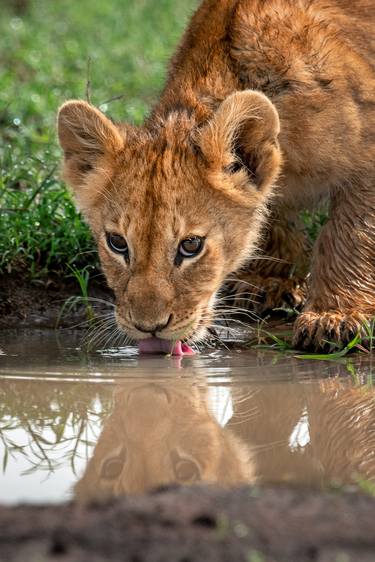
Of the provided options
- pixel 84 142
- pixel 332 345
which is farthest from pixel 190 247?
pixel 332 345

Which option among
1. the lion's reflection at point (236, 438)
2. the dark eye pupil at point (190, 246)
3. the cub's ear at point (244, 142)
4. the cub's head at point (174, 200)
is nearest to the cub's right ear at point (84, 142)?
the cub's head at point (174, 200)

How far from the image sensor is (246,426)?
15.6 ft

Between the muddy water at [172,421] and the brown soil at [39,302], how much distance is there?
0.54 metres

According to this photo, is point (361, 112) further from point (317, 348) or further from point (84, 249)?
point (84, 249)

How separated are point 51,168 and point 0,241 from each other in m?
1.16

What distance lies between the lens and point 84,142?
6.34 m

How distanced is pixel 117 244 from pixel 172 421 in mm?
1531

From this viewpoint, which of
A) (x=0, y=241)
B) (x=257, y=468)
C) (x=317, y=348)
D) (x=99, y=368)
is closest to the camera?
(x=257, y=468)

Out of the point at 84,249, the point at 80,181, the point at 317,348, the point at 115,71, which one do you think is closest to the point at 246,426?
the point at 317,348

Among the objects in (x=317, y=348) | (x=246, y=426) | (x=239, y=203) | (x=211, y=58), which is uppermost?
(x=211, y=58)

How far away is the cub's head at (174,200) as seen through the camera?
18.9ft

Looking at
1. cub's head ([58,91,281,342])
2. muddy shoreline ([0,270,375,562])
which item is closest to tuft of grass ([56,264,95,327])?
cub's head ([58,91,281,342])

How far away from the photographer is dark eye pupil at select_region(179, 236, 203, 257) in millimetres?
5839

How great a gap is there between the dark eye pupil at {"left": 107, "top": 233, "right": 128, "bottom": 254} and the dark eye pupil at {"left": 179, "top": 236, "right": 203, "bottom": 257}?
1.02 feet
